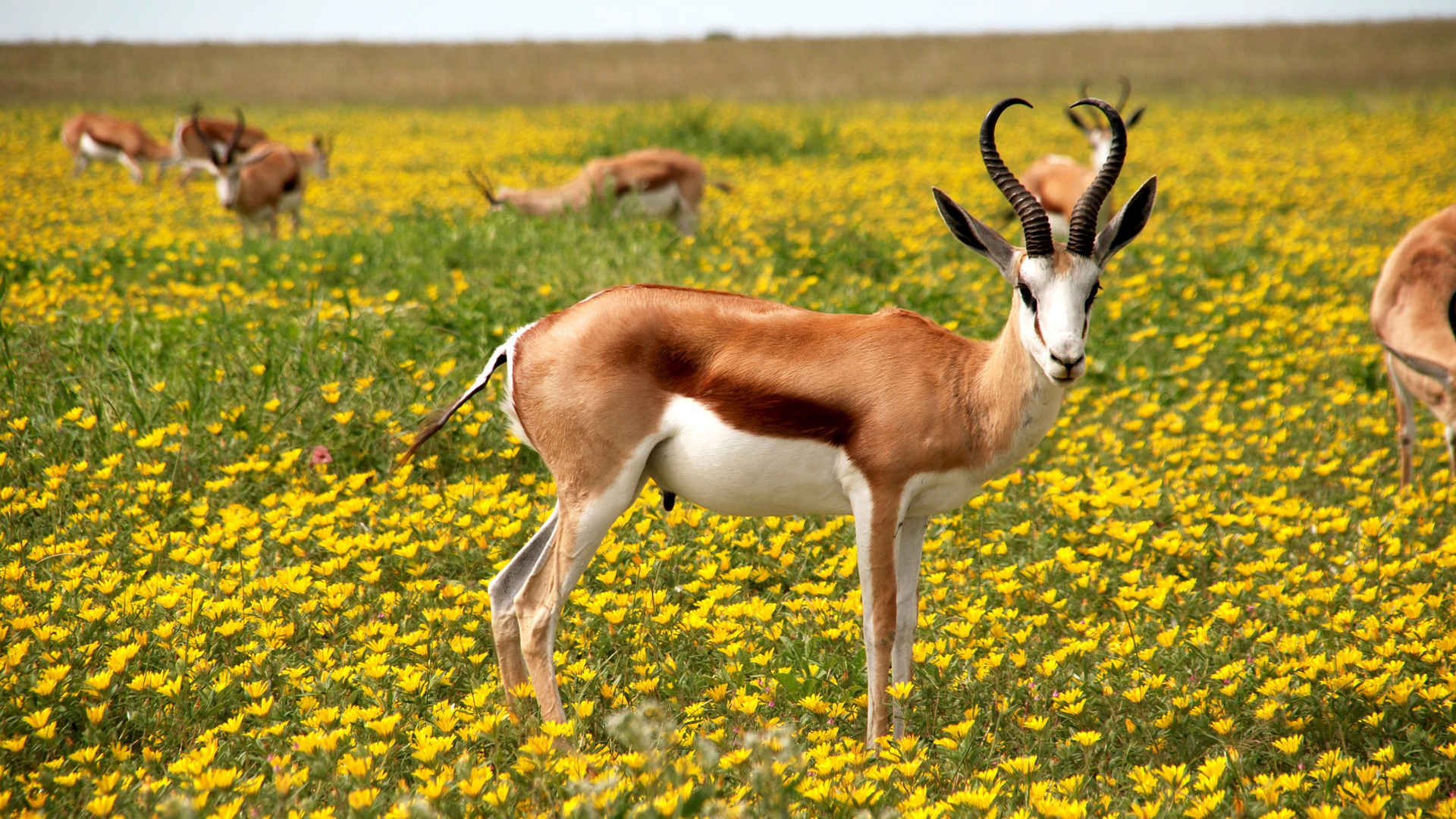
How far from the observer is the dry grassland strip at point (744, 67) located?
120 ft

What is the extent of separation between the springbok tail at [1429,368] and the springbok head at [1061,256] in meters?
2.80

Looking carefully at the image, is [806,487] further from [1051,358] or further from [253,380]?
[253,380]

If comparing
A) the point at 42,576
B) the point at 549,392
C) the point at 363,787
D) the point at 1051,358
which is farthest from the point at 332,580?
the point at 1051,358

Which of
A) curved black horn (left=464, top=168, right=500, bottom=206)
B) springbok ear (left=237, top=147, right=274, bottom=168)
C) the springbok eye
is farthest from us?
springbok ear (left=237, top=147, right=274, bottom=168)

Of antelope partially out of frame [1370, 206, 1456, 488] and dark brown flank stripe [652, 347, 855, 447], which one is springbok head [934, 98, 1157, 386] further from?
antelope partially out of frame [1370, 206, 1456, 488]

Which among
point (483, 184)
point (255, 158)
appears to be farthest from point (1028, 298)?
point (483, 184)

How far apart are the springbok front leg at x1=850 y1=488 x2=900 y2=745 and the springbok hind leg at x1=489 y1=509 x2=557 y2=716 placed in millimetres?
1012

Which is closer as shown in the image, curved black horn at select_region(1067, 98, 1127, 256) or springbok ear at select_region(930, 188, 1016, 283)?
curved black horn at select_region(1067, 98, 1127, 256)

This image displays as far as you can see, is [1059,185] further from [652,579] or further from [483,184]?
[652,579]

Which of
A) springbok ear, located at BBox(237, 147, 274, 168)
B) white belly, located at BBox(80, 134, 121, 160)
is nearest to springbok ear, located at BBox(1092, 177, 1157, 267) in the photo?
springbok ear, located at BBox(237, 147, 274, 168)

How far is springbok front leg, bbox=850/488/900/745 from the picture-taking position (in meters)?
3.36

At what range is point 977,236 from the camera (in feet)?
11.2

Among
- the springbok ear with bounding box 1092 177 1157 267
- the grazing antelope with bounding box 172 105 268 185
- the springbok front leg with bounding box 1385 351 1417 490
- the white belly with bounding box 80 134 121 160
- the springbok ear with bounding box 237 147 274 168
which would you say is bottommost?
the white belly with bounding box 80 134 121 160

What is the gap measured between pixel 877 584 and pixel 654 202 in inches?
314
